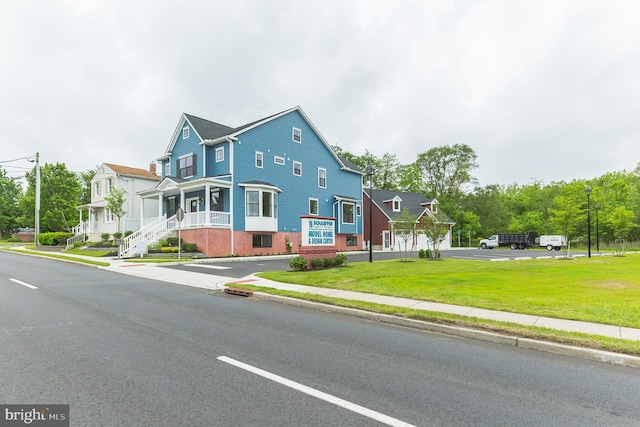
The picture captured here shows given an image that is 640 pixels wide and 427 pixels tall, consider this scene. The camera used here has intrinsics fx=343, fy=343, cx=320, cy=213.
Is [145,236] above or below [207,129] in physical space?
below

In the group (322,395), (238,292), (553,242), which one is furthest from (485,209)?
(322,395)

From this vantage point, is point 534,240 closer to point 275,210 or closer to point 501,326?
point 275,210

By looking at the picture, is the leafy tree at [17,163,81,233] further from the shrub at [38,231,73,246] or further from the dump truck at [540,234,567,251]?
the dump truck at [540,234,567,251]

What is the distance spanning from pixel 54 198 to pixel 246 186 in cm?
4020

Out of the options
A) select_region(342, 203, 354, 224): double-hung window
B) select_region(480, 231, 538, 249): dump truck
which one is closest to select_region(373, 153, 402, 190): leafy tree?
select_region(480, 231, 538, 249): dump truck

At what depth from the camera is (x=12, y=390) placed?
3814 mm

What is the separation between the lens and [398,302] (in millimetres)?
8609

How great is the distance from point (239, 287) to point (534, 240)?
51891 millimetres

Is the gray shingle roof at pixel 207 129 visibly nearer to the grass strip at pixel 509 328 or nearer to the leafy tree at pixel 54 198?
the grass strip at pixel 509 328

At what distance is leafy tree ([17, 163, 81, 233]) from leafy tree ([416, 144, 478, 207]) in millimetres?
57717

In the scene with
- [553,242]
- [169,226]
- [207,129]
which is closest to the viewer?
[169,226]

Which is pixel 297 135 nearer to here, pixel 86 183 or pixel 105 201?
pixel 105 201

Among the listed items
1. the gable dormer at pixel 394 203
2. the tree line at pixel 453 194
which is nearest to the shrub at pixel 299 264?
the gable dormer at pixel 394 203

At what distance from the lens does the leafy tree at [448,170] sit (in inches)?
2363
